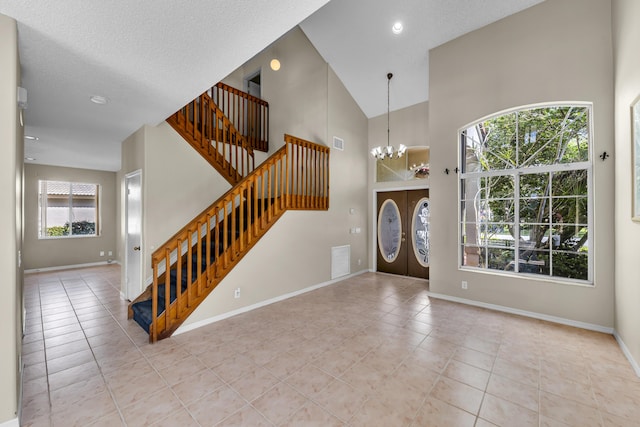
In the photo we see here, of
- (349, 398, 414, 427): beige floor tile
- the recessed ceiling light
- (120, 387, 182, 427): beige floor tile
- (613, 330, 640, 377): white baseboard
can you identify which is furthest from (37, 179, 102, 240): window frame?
(613, 330, 640, 377): white baseboard

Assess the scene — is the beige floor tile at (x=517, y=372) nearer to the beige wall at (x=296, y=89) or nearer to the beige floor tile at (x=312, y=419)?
the beige floor tile at (x=312, y=419)

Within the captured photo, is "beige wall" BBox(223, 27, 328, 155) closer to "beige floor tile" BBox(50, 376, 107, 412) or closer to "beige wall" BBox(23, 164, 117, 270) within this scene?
"beige floor tile" BBox(50, 376, 107, 412)

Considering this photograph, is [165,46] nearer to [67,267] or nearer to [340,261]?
[340,261]

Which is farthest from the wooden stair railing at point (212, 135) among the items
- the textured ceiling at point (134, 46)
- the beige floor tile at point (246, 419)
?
the beige floor tile at point (246, 419)

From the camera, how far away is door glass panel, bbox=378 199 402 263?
6324 mm

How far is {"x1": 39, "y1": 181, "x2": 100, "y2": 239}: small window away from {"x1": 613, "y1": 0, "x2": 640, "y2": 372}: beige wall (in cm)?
1086

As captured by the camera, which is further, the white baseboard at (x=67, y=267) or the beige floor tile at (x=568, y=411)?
the white baseboard at (x=67, y=267)

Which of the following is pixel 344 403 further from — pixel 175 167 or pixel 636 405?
pixel 175 167

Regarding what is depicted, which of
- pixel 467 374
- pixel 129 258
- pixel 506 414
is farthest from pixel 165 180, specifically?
pixel 506 414

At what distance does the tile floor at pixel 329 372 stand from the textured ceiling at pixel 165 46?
2755 millimetres

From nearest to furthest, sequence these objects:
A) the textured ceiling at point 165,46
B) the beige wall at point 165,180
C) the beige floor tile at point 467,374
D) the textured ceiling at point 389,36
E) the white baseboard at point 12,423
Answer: the white baseboard at point 12,423 < the textured ceiling at point 165,46 < the beige floor tile at point 467,374 < the beige wall at point 165,180 < the textured ceiling at point 389,36

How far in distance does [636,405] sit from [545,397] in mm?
625

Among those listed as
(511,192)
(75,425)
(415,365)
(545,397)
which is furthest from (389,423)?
(511,192)

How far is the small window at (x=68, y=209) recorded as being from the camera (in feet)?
23.2
